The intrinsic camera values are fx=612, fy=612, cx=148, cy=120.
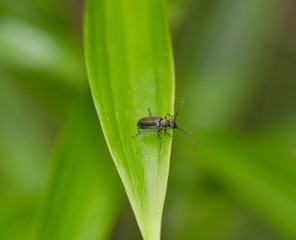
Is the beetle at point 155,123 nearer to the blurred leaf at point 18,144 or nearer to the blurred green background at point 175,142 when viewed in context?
the blurred green background at point 175,142

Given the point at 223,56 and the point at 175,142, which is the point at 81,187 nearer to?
the point at 175,142

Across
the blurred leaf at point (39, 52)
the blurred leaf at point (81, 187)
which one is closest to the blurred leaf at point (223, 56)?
the blurred leaf at point (39, 52)

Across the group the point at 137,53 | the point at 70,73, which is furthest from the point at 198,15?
the point at 137,53

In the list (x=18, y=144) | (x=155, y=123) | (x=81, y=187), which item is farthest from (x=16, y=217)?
(x=18, y=144)

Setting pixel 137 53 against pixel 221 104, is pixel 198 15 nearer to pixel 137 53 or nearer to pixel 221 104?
pixel 221 104

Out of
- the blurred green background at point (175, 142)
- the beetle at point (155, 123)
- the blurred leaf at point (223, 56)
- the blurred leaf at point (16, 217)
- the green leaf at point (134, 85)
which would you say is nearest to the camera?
the green leaf at point (134, 85)

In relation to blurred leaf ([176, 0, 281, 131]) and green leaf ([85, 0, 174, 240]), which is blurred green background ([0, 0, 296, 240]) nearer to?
blurred leaf ([176, 0, 281, 131])

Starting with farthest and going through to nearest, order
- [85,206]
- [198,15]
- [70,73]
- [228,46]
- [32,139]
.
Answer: [32,139]
[228,46]
[198,15]
[70,73]
[85,206]
